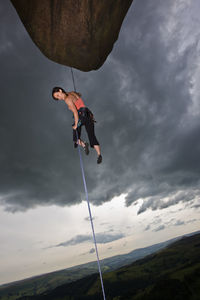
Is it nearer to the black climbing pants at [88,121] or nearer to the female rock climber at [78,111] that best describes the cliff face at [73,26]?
the female rock climber at [78,111]

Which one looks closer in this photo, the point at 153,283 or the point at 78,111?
the point at 78,111

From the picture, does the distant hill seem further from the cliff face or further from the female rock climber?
the cliff face

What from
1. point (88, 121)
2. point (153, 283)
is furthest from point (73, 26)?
point (153, 283)

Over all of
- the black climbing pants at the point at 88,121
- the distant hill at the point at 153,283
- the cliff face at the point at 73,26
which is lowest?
the distant hill at the point at 153,283

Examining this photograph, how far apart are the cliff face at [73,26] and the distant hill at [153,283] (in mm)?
129005

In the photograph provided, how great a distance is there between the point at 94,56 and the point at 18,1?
2.84m

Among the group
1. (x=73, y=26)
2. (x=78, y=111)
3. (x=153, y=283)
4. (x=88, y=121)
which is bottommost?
(x=153, y=283)

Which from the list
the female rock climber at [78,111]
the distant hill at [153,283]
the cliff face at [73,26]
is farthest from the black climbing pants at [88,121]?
the distant hill at [153,283]

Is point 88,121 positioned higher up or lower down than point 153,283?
higher up

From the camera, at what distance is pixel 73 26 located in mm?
5977

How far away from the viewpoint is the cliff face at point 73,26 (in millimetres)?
5418

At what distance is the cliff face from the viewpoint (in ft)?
17.8

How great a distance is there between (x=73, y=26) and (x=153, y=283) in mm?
156600

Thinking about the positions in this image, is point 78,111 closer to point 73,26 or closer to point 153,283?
point 73,26
